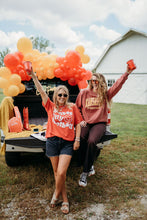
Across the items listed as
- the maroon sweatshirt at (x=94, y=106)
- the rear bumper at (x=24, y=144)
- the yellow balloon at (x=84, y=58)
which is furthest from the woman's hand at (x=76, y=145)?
the yellow balloon at (x=84, y=58)

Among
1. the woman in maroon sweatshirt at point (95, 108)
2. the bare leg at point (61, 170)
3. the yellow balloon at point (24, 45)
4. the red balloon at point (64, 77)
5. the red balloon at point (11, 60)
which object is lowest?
the bare leg at point (61, 170)

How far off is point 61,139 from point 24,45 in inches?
111

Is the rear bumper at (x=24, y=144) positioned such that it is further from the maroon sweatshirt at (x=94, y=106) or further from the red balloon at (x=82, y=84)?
the red balloon at (x=82, y=84)

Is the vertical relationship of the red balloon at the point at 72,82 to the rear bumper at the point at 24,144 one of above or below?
above

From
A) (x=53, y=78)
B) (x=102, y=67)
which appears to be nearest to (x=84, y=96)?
(x=53, y=78)

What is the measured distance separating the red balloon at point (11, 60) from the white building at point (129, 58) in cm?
1331

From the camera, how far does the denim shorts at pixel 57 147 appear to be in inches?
99.4

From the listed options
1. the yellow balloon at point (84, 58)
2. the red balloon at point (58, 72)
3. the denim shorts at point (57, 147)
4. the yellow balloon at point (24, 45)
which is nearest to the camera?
the denim shorts at point (57, 147)

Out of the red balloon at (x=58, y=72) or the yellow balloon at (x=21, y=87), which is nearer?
the yellow balloon at (x=21, y=87)

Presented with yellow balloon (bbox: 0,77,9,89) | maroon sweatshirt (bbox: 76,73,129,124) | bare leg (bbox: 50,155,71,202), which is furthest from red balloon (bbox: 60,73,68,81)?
bare leg (bbox: 50,155,71,202)

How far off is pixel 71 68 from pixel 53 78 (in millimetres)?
511

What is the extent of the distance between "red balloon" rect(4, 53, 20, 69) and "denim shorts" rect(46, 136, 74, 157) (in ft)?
7.46

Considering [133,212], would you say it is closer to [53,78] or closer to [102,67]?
[53,78]

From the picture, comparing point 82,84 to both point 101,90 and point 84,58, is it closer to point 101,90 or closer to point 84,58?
point 84,58
